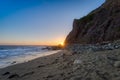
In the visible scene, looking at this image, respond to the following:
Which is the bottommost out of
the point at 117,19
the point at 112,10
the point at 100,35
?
the point at 100,35

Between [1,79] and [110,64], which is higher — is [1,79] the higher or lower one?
the lower one

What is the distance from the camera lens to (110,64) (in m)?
6.91

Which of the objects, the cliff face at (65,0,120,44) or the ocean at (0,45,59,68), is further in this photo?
the cliff face at (65,0,120,44)

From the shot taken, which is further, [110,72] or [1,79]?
[1,79]

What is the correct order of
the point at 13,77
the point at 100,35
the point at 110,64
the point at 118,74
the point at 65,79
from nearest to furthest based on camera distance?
the point at 118,74 < the point at 65,79 < the point at 110,64 < the point at 13,77 < the point at 100,35

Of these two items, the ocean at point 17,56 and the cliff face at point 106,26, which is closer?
the ocean at point 17,56

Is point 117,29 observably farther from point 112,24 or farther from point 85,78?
point 85,78

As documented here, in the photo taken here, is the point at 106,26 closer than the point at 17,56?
No

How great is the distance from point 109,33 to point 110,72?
29353 mm

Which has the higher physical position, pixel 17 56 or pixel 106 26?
pixel 106 26

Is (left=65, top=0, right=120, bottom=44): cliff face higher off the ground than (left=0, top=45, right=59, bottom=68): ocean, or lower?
higher

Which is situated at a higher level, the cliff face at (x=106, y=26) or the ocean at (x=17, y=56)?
the cliff face at (x=106, y=26)

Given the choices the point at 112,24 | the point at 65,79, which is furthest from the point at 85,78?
the point at 112,24

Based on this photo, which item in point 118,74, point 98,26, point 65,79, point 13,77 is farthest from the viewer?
point 98,26
